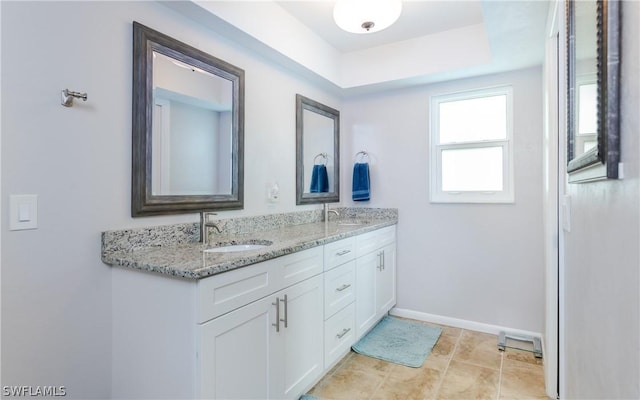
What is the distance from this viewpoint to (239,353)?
1.44m

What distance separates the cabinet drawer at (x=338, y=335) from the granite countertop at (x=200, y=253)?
1.73 feet

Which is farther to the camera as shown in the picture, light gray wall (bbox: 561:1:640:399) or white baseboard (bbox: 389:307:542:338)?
white baseboard (bbox: 389:307:542:338)

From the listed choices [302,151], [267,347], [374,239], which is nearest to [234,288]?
[267,347]

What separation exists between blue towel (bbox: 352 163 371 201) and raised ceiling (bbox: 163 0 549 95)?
0.74 metres

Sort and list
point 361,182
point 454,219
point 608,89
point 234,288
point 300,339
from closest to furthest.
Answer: point 608,89
point 234,288
point 300,339
point 454,219
point 361,182

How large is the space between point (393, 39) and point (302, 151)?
4.05ft

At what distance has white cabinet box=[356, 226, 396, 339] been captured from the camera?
2547 mm

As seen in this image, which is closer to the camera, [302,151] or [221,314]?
[221,314]

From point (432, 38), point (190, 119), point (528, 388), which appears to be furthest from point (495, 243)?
point (190, 119)

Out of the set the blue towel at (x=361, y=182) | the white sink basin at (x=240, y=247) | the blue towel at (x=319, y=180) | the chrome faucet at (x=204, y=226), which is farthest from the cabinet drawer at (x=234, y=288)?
the blue towel at (x=361, y=182)

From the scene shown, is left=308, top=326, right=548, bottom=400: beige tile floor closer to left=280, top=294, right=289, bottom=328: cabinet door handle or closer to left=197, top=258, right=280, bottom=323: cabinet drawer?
left=280, top=294, right=289, bottom=328: cabinet door handle

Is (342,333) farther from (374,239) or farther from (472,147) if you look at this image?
(472,147)

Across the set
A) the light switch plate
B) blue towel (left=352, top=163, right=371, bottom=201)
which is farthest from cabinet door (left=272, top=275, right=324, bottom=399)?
blue towel (left=352, top=163, right=371, bottom=201)

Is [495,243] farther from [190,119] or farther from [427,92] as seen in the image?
[190,119]
